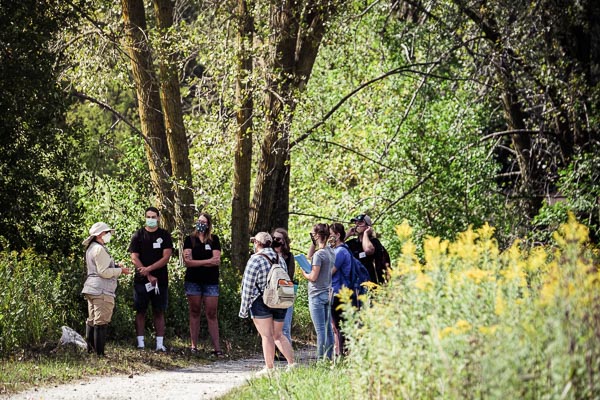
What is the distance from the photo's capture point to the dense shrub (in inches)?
216

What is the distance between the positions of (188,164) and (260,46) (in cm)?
257

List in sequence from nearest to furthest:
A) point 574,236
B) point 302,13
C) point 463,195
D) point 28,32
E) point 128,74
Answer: point 574,236, point 28,32, point 302,13, point 128,74, point 463,195

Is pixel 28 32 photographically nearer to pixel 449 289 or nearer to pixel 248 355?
pixel 248 355

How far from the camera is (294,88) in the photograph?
16469mm

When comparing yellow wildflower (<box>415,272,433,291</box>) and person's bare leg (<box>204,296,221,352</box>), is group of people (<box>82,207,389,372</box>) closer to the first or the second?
person's bare leg (<box>204,296,221,352</box>)

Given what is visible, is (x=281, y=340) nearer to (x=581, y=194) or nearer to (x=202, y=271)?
(x=202, y=271)

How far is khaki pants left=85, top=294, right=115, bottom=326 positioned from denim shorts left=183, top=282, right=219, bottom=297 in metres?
1.45

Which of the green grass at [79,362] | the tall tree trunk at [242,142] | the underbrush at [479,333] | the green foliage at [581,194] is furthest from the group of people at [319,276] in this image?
the green foliage at [581,194]

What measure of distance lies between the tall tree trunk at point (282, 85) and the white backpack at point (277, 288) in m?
6.10

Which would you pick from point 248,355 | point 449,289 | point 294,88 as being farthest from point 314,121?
point 449,289

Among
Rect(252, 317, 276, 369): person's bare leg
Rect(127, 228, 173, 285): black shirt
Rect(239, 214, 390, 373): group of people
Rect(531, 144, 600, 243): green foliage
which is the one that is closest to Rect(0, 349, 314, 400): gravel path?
Rect(252, 317, 276, 369): person's bare leg

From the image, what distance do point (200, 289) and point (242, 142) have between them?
432 centimetres

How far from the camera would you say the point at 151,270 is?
13203 mm

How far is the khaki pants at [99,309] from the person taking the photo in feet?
40.3
